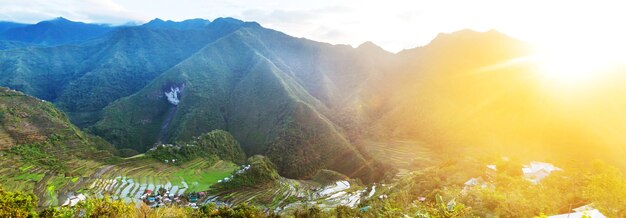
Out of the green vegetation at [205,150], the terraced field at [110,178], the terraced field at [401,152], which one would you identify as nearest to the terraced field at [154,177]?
the terraced field at [110,178]

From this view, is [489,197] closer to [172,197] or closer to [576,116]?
[172,197]

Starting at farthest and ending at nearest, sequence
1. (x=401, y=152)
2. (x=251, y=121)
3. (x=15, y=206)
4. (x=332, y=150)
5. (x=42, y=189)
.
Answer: (x=251, y=121)
(x=401, y=152)
(x=332, y=150)
(x=42, y=189)
(x=15, y=206)

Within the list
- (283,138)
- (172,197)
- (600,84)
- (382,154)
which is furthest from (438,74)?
(172,197)

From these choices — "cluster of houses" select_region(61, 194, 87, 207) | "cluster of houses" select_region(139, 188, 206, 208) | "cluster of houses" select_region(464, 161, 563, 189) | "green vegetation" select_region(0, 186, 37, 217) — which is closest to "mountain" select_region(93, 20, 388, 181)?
"cluster of houses" select_region(139, 188, 206, 208)

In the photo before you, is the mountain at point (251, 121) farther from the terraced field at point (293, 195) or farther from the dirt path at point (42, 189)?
the dirt path at point (42, 189)

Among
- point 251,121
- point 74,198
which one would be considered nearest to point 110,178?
point 74,198

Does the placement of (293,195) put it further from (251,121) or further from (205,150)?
(251,121)
